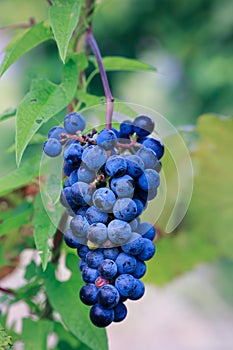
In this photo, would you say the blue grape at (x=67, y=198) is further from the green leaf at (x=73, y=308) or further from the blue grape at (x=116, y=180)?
the green leaf at (x=73, y=308)

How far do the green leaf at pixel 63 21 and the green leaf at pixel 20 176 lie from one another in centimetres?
14

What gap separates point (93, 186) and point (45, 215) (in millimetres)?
95

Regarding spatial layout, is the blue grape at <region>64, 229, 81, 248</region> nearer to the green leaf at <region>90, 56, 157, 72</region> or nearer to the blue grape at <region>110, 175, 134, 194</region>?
the blue grape at <region>110, 175, 134, 194</region>

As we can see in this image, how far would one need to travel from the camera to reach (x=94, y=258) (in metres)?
0.44

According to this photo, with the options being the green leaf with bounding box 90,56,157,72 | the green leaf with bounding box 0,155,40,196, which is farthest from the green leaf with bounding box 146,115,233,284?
the green leaf with bounding box 0,155,40,196

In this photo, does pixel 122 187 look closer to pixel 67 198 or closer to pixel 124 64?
pixel 67 198

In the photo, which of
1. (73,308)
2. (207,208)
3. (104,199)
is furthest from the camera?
(207,208)

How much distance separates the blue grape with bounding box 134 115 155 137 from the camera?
489mm

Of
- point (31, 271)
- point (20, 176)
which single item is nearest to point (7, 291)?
point (31, 271)

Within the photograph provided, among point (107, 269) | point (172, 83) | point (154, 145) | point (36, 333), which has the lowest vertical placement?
point (36, 333)

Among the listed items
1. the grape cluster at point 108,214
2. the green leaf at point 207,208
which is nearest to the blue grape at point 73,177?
the grape cluster at point 108,214

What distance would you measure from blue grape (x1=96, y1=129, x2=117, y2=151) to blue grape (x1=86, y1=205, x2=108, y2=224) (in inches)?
1.9

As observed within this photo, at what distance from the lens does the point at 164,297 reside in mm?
3580

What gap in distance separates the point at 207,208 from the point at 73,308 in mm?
424
